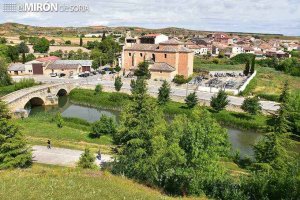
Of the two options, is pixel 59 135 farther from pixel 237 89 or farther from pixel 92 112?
pixel 237 89

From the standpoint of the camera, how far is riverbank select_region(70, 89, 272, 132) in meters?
37.3

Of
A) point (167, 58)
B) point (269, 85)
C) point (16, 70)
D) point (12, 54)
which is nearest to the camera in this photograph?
point (269, 85)

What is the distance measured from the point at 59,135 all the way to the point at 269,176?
20.4 meters

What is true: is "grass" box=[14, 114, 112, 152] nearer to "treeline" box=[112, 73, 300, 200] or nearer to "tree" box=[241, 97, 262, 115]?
"treeline" box=[112, 73, 300, 200]

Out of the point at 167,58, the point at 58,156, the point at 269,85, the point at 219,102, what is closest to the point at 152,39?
the point at 167,58

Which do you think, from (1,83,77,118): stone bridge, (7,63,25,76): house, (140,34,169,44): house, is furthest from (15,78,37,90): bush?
(140,34,169,44): house

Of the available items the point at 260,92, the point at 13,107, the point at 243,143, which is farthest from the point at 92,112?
the point at 260,92

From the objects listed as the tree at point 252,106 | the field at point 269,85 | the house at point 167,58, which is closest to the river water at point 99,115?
the tree at point 252,106

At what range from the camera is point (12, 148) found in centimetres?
1995

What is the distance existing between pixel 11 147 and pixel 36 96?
90.2 feet

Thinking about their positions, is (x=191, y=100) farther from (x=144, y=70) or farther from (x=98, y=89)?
(x=144, y=70)

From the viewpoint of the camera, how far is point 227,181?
17219 mm

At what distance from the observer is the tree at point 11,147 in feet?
63.7

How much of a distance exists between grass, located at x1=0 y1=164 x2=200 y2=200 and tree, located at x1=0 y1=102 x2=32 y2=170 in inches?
197
